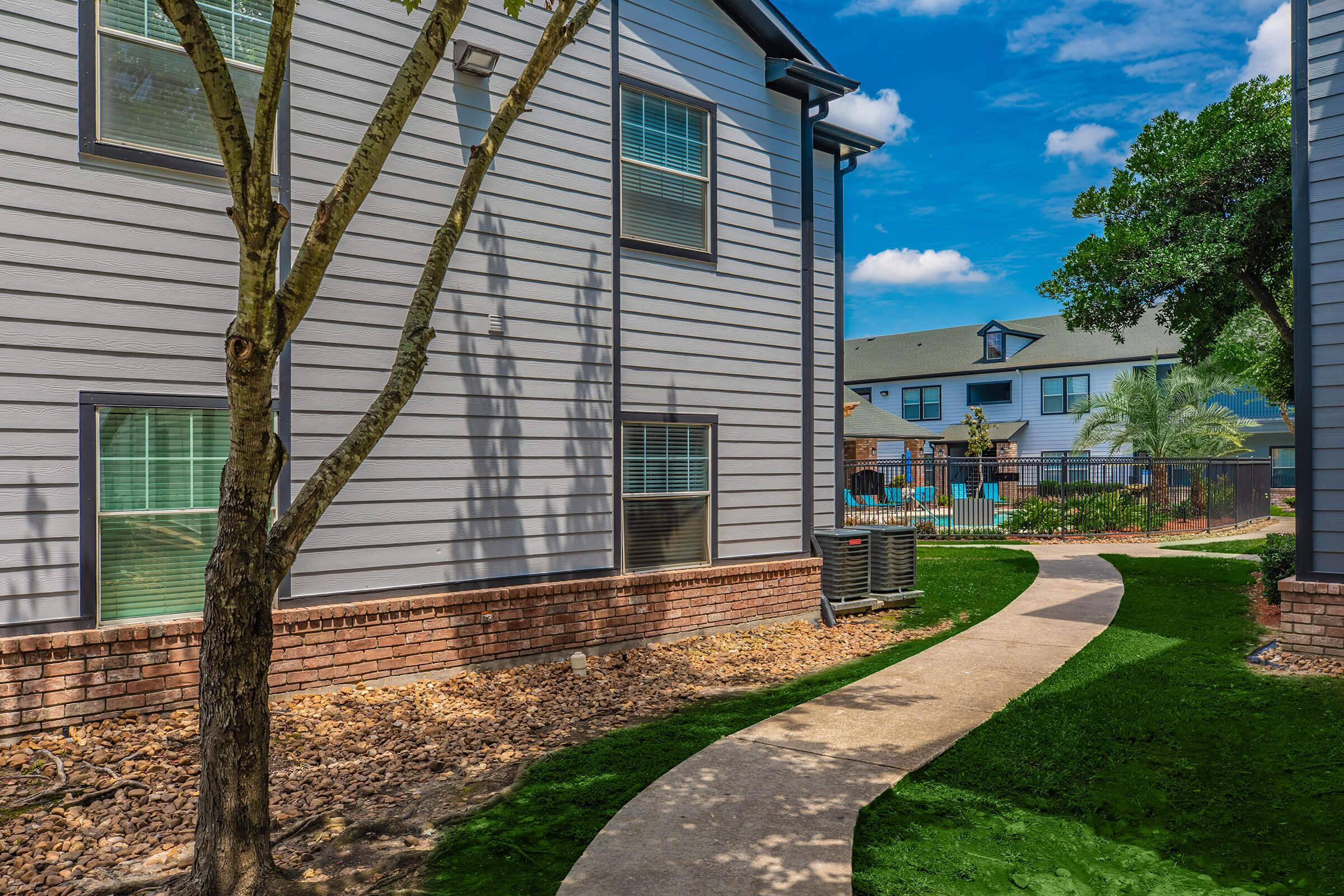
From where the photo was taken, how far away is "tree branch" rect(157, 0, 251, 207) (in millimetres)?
3268

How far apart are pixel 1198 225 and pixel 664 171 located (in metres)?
7.29

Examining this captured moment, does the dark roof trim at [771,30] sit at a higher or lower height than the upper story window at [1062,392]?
higher

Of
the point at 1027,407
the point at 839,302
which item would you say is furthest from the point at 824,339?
the point at 1027,407

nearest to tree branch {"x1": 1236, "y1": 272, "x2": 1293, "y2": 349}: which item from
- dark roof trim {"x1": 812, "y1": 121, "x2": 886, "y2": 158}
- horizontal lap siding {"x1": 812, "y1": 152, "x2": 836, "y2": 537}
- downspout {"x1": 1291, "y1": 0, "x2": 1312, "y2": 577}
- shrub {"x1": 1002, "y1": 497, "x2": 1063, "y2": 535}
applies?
downspout {"x1": 1291, "y1": 0, "x2": 1312, "y2": 577}

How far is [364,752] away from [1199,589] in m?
11.1

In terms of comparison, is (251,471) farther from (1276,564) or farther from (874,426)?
(874,426)

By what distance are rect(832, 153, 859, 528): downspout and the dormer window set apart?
29.1 m

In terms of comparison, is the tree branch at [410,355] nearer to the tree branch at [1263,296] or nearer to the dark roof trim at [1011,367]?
the tree branch at [1263,296]

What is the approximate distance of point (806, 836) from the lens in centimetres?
410

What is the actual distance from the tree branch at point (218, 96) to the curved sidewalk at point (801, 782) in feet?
11.1

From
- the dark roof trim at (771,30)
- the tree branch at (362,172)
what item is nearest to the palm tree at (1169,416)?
the dark roof trim at (771,30)

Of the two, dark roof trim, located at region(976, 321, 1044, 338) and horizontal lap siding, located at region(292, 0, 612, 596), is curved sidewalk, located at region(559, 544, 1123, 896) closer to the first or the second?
horizontal lap siding, located at region(292, 0, 612, 596)

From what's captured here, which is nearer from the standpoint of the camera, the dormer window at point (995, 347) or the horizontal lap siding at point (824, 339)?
the horizontal lap siding at point (824, 339)

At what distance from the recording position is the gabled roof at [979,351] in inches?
1323
